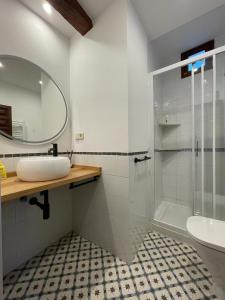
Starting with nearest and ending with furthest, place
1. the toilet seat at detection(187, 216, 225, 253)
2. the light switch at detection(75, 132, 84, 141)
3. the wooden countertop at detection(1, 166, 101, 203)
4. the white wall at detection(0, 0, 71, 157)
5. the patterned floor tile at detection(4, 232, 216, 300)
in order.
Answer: the wooden countertop at detection(1, 166, 101, 203) → the toilet seat at detection(187, 216, 225, 253) → the patterned floor tile at detection(4, 232, 216, 300) → the white wall at detection(0, 0, 71, 157) → the light switch at detection(75, 132, 84, 141)

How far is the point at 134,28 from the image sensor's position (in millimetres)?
1354

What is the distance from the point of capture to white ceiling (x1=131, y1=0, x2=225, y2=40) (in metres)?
1.30

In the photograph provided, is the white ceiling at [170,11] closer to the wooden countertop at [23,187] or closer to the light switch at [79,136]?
the light switch at [79,136]

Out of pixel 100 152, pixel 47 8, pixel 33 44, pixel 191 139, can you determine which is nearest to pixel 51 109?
A: pixel 33 44

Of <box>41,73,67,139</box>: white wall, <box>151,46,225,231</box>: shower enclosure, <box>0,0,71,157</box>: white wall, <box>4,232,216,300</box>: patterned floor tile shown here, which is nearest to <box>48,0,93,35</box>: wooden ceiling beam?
<box>0,0,71,157</box>: white wall

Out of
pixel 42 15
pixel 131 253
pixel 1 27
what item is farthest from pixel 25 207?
pixel 42 15

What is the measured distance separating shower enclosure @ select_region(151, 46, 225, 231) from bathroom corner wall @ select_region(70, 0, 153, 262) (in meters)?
0.44

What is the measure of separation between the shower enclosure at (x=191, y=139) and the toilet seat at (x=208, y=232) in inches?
15.6

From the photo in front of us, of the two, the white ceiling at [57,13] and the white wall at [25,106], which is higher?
the white ceiling at [57,13]

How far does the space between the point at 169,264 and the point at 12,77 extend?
2127 mm

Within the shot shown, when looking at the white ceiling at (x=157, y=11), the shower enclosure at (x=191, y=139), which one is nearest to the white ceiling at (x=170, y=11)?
the white ceiling at (x=157, y=11)

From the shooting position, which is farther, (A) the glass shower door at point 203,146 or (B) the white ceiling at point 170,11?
(A) the glass shower door at point 203,146

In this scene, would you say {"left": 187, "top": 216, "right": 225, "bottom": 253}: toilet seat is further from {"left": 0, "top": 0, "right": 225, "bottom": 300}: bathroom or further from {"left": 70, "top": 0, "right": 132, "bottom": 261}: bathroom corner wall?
{"left": 70, "top": 0, "right": 132, "bottom": 261}: bathroom corner wall

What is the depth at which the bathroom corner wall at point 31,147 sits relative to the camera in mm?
1188
